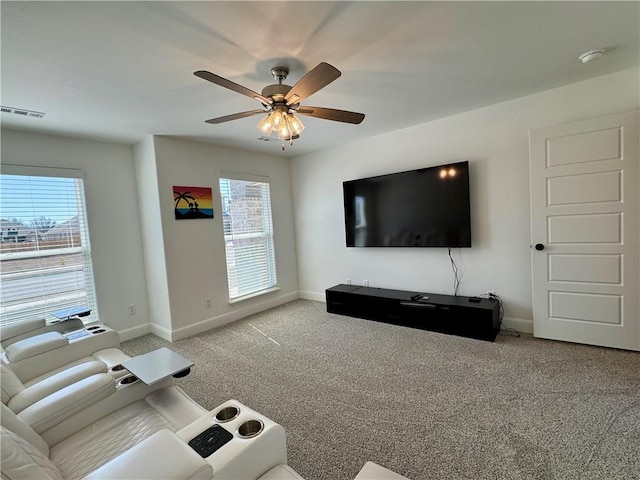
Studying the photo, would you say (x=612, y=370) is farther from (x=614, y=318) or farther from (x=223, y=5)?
(x=223, y=5)

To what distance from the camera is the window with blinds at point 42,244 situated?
9.52 ft

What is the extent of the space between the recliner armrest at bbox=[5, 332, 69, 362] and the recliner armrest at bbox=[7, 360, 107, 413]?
537mm

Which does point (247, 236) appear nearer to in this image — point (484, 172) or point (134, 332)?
point (134, 332)

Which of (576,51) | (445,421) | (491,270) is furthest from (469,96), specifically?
(445,421)

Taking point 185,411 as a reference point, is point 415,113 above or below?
above

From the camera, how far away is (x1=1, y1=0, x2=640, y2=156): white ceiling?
160 cm

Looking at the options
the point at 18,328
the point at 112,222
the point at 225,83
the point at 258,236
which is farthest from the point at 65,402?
the point at 258,236

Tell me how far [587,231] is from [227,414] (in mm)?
3291

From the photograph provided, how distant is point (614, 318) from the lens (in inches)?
104

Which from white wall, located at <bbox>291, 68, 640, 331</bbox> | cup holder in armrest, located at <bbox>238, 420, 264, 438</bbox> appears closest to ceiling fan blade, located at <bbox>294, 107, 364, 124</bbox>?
white wall, located at <bbox>291, 68, 640, 331</bbox>

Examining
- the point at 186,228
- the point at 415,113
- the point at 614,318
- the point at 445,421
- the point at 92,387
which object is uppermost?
the point at 415,113

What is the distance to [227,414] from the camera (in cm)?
124

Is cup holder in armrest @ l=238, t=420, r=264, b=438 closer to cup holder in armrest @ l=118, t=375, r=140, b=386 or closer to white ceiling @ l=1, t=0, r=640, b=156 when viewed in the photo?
cup holder in armrest @ l=118, t=375, r=140, b=386

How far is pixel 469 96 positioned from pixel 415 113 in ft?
1.80
